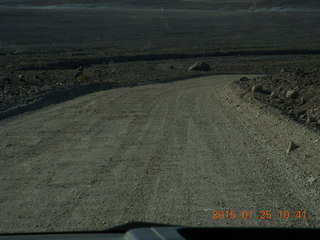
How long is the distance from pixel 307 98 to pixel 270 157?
5876 mm

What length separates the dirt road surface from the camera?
6164 millimetres

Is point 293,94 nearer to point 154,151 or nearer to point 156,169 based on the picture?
point 154,151

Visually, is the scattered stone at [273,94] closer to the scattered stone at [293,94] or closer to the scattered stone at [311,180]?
the scattered stone at [293,94]

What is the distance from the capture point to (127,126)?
12227 millimetres

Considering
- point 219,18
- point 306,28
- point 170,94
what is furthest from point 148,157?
point 219,18

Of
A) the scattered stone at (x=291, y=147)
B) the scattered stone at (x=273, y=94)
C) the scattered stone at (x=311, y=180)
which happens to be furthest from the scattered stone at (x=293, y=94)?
the scattered stone at (x=311, y=180)

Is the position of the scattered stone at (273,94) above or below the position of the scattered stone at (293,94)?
below

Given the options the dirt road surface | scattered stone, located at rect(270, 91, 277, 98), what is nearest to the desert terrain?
the dirt road surface
